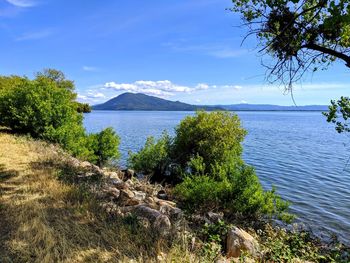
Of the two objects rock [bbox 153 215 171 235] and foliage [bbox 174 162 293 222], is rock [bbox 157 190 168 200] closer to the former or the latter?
foliage [bbox 174 162 293 222]

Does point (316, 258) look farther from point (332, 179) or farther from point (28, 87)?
point (28, 87)

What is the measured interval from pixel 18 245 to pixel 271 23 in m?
6.23

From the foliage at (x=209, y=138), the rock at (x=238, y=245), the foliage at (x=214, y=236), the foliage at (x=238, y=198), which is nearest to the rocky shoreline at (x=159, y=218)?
the rock at (x=238, y=245)

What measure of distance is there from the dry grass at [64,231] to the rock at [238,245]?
1.19 m

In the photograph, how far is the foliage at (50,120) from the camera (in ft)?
60.8

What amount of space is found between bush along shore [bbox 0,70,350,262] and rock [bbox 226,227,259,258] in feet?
0.06

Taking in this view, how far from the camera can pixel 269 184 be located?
18.2 meters

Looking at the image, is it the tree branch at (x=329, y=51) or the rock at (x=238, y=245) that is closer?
the rock at (x=238, y=245)

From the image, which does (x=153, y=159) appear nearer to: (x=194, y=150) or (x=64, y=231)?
(x=194, y=150)

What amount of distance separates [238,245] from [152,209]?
2066 millimetres

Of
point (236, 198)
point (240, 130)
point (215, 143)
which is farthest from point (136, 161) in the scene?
point (236, 198)

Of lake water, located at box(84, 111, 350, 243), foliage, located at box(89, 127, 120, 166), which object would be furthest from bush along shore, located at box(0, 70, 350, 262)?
lake water, located at box(84, 111, 350, 243)

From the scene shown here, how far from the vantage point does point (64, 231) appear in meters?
5.31

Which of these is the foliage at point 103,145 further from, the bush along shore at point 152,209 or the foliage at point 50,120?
the bush along shore at point 152,209
